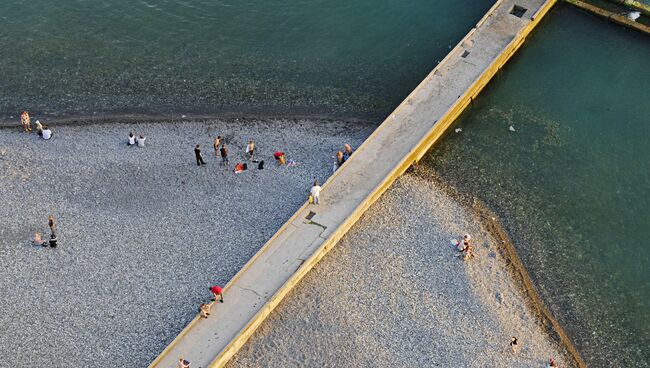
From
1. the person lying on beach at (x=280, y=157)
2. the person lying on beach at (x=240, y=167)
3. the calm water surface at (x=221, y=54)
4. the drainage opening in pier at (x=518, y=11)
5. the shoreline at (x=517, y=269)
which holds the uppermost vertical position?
the drainage opening in pier at (x=518, y=11)

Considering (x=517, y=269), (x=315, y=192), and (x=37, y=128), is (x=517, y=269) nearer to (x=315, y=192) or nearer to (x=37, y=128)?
(x=315, y=192)

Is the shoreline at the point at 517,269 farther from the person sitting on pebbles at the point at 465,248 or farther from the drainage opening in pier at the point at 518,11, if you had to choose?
the drainage opening in pier at the point at 518,11

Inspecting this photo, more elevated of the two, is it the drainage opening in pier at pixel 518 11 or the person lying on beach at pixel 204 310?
the drainage opening in pier at pixel 518 11

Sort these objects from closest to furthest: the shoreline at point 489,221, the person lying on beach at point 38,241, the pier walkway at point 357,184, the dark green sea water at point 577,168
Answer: the pier walkway at point 357,184 → the shoreline at point 489,221 → the person lying on beach at point 38,241 → the dark green sea water at point 577,168

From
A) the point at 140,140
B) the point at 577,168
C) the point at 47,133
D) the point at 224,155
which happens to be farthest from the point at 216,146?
the point at 577,168

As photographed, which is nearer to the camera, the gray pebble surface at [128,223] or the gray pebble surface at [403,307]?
the gray pebble surface at [403,307]

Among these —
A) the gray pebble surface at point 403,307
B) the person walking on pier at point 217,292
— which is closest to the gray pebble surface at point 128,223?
the person walking on pier at point 217,292


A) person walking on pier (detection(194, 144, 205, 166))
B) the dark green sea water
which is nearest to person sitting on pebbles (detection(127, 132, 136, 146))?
person walking on pier (detection(194, 144, 205, 166))
